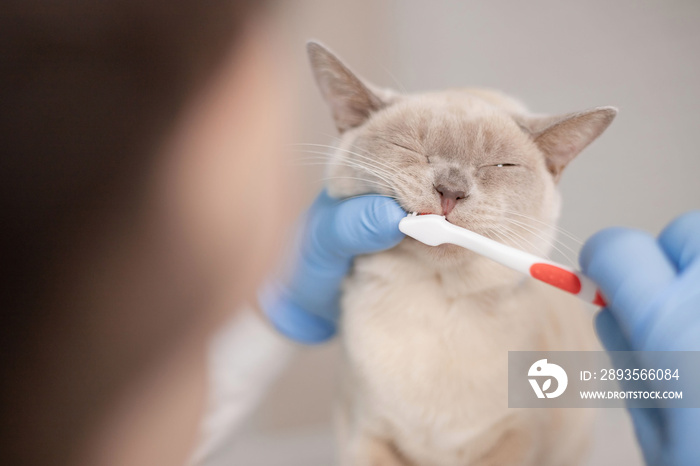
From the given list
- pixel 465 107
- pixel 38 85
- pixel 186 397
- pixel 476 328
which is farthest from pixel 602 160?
pixel 38 85

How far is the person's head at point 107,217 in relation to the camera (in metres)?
0.50

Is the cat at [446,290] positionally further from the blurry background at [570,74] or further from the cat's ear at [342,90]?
the blurry background at [570,74]

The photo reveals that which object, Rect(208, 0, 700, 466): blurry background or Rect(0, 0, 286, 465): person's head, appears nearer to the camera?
Rect(0, 0, 286, 465): person's head

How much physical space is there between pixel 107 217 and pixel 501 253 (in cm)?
58

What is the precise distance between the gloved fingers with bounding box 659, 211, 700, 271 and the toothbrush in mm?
140

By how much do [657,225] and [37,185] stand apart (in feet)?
5.18

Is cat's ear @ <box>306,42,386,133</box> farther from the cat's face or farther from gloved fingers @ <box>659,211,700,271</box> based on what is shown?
gloved fingers @ <box>659,211,700,271</box>

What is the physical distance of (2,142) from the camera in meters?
0.48

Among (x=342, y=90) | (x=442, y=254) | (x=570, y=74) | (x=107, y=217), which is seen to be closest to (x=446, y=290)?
Result: (x=442, y=254)

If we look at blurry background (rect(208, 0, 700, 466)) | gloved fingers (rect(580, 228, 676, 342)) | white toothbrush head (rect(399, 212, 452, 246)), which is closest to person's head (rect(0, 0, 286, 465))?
white toothbrush head (rect(399, 212, 452, 246))

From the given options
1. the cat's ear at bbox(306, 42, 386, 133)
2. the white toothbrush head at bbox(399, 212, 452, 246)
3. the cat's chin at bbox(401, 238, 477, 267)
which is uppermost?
the cat's ear at bbox(306, 42, 386, 133)

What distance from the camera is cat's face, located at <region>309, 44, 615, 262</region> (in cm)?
91

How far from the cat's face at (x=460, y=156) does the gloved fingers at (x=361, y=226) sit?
26 mm

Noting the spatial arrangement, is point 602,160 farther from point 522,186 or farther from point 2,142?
point 2,142
